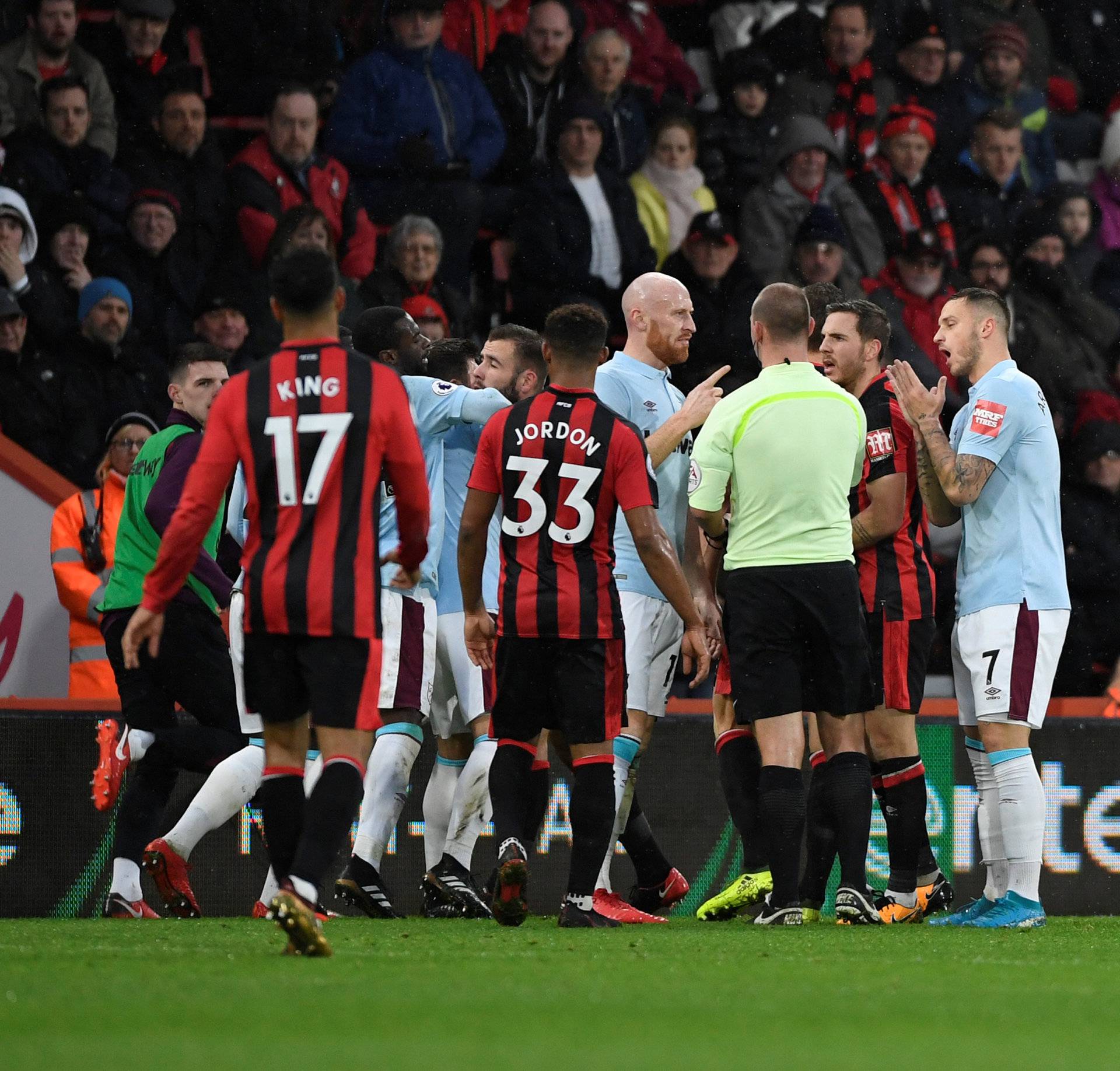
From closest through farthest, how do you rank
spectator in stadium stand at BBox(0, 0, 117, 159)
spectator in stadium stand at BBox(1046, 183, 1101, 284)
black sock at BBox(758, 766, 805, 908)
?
black sock at BBox(758, 766, 805, 908) < spectator in stadium stand at BBox(0, 0, 117, 159) < spectator in stadium stand at BBox(1046, 183, 1101, 284)

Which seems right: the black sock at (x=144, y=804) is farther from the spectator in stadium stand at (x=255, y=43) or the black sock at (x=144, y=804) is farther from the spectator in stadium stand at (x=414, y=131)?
the spectator in stadium stand at (x=255, y=43)

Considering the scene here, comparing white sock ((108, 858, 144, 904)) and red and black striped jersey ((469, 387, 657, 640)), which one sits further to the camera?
white sock ((108, 858, 144, 904))

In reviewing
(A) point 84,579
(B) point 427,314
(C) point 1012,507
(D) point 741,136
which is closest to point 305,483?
(C) point 1012,507

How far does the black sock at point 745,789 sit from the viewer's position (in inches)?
274

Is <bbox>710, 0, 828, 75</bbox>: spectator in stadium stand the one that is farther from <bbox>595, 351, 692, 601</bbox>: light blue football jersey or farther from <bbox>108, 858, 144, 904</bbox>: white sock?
<bbox>108, 858, 144, 904</bbox>: white sock

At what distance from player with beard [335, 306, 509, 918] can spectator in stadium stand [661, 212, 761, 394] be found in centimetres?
453

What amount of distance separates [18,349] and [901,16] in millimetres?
7196

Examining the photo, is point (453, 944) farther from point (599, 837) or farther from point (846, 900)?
point (846, 900)

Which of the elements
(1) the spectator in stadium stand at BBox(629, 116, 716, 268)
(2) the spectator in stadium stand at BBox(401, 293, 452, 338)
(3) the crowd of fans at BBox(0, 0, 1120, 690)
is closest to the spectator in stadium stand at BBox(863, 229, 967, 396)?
(3) the crowd of fans at BBox(0, 0, 1120, 690)

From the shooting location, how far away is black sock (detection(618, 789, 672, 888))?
708 centimetres

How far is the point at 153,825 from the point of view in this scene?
6855 mm

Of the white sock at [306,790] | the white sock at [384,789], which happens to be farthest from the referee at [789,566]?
the white sock at [306,790]

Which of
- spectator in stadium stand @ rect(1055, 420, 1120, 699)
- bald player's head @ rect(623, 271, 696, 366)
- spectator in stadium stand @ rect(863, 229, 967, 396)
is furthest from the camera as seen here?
spectator in stadium stand @ rect(863, 229, 967, 396)

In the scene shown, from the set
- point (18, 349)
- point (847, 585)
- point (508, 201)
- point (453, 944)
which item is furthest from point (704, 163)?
point (453, 944)
